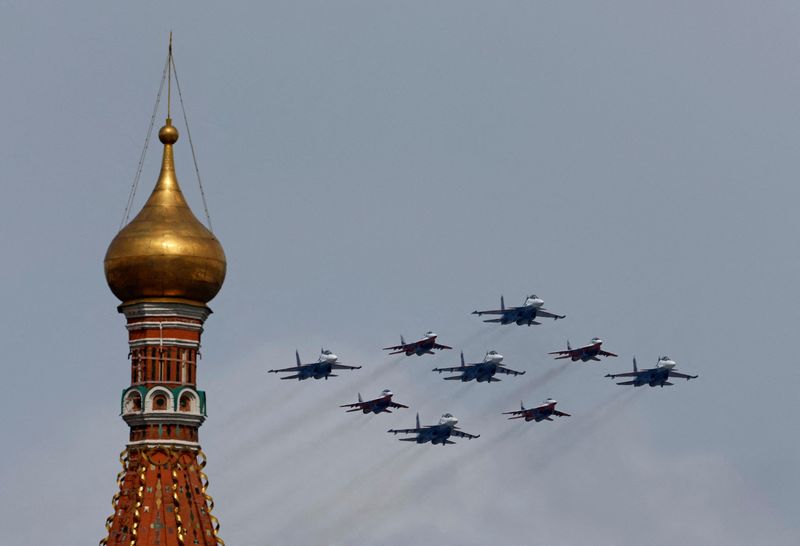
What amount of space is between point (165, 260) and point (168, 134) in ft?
27.7

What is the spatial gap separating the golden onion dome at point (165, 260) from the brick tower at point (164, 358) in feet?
0.17

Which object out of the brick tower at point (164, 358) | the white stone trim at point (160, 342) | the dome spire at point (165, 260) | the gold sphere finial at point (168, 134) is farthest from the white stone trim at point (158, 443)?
the gold sphere finial at point (168, 134)

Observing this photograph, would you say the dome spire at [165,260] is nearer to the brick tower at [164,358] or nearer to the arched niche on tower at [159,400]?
the brick tower at [164,358]

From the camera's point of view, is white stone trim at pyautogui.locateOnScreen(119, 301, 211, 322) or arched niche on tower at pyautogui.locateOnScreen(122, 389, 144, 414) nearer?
arched niche on tower at pyautogui.locateOnScreen(122, 389, 144, 414)

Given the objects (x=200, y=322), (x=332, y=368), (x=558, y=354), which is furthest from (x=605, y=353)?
(x=200, y=322)

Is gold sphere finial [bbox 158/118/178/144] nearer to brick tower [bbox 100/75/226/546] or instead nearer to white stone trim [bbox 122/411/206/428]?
brick tower [bbox 100/75/226/546]

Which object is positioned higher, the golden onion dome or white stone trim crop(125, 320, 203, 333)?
the golden onion dome

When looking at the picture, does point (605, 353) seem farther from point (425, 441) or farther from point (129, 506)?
point (129, 506)

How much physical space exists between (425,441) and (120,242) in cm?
4608

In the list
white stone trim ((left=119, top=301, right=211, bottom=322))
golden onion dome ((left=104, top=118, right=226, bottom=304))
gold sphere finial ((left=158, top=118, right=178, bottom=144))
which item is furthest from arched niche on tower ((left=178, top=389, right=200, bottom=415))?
gold sphere finial ((left=158, top=118, right=178, bottom=144))

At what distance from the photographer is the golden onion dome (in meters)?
137

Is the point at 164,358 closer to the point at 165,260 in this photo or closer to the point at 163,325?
the point at 163,325

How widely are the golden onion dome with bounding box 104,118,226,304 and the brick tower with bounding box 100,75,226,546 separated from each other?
5cm

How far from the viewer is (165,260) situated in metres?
137
